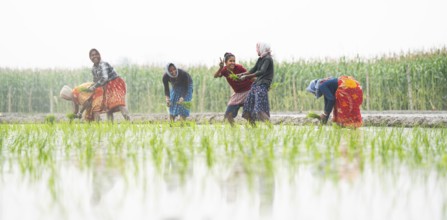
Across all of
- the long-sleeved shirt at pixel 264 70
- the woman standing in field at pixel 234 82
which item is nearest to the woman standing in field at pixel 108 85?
the woman standing in field at pixel 234 82

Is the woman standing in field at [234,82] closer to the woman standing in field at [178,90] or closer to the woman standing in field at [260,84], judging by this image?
the woman standing in field at [260,84]

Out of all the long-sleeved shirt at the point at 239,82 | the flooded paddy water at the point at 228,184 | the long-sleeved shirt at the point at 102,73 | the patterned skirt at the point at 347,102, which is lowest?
the flooded paddy water at the point at 228,184

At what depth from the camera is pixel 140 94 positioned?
25.6 metres

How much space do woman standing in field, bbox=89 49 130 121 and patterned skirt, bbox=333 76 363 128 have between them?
15.3ft

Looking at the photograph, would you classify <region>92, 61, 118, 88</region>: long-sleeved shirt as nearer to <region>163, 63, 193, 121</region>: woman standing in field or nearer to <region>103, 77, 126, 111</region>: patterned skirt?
<region>103, 77, 126, 111</region>: patterned skirt

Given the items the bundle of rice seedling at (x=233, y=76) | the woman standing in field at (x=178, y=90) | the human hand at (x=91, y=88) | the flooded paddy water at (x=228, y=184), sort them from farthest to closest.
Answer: the human hand at (x=91, y=88) → the woman standing in field at (x=178, y=90) → the bundle of rice seedling at (x=233, y=76) → the flooded paddy water at (x=228, y=184)

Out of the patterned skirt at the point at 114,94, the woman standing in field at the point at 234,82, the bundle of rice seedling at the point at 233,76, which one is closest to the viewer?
the bundle of rice seedling at the point at 233,76

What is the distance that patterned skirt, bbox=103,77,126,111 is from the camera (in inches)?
526

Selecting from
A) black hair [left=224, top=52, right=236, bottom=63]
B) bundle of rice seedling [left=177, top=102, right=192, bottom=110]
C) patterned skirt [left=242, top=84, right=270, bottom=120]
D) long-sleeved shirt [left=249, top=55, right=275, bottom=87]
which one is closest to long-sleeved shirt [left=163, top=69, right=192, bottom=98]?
bundle of rice seedling [left=177, top=102, right=192, bottom=110]

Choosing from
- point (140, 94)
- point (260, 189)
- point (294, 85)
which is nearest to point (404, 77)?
point (294, 85)

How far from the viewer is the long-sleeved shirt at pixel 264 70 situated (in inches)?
414

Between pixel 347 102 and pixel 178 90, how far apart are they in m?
3.48

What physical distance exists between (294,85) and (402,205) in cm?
1844

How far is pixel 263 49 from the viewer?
35.0 ft
